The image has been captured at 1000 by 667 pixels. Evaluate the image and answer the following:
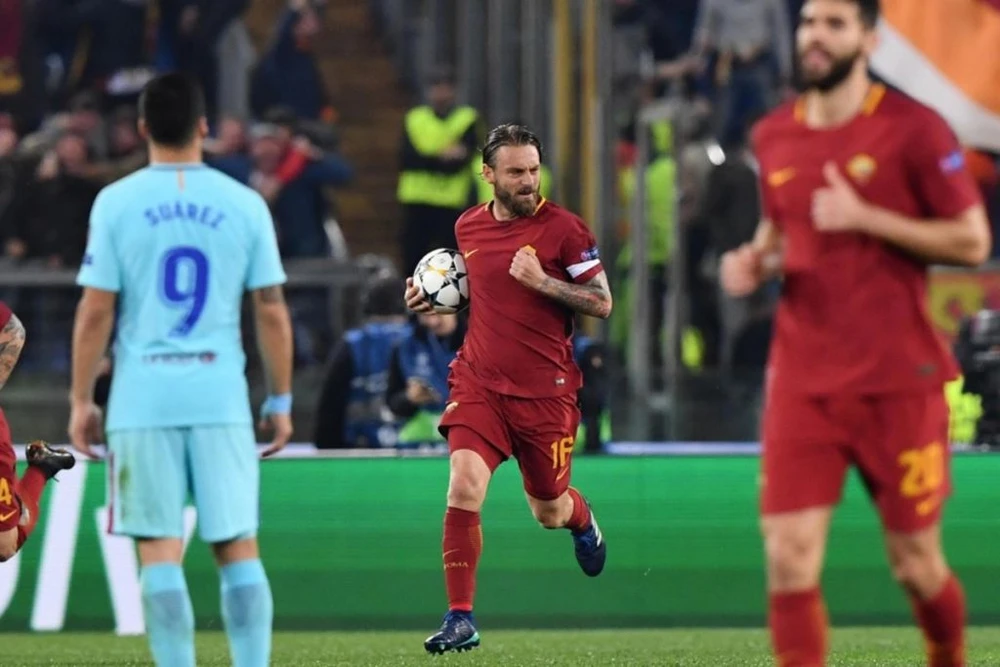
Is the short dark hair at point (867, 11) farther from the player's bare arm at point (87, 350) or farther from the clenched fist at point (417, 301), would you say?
the clenched fist at point (417, 301)

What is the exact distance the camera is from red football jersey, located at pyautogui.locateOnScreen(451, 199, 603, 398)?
8.58 m

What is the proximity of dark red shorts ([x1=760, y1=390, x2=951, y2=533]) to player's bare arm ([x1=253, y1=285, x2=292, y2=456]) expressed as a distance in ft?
5.29

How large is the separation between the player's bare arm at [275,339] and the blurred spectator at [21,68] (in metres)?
10.0

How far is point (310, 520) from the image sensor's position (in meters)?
11.1

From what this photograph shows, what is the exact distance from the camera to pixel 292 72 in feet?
53.6

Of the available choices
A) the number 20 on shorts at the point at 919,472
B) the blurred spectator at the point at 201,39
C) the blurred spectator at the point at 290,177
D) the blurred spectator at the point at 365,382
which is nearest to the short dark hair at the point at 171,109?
the number 20 on shorts at the point at 919,472

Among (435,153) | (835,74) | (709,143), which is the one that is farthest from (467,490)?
(709,143)

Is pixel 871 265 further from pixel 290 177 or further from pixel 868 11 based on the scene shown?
pixel 290 177

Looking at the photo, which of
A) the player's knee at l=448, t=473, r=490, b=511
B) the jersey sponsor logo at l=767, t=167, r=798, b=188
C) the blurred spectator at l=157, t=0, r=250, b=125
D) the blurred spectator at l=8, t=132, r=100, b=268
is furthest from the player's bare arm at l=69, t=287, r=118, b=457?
the blurred spectator at l=157, t=0, r=250, b=125

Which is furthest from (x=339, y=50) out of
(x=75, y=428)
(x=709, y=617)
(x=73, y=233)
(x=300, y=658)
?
(x=75, y=428)

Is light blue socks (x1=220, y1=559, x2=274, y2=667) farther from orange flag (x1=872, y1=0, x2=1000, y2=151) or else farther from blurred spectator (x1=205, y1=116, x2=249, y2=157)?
blurred spectator (x1=205, y1=116, x2=249, y2=157)

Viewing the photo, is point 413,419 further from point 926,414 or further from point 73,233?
point 926,414

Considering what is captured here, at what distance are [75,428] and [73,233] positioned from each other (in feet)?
28.6

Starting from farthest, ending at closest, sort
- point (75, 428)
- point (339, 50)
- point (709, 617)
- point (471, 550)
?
point (339, 50)
point (709, 617)
point (471, 550)
point (75, 428)
